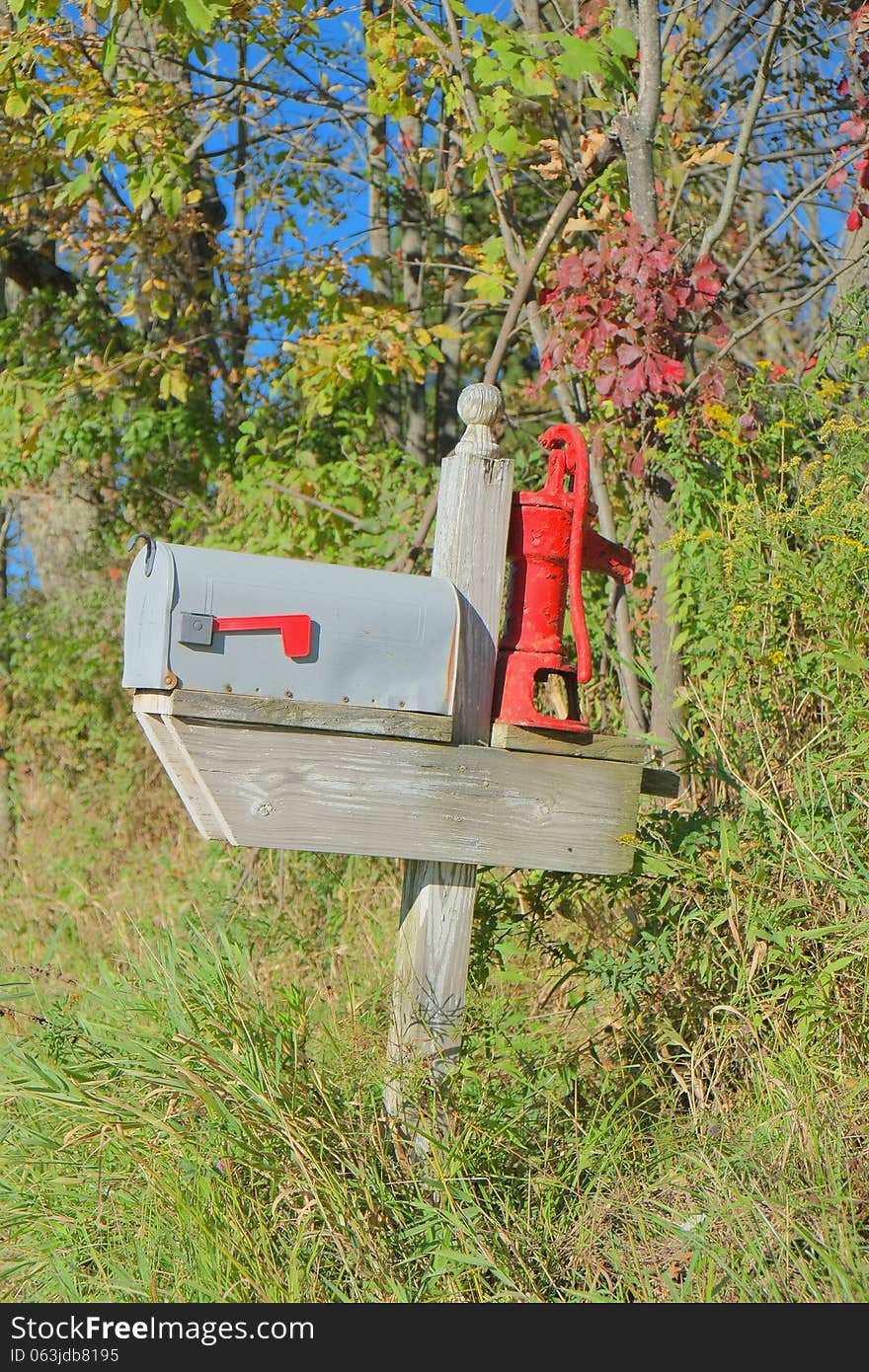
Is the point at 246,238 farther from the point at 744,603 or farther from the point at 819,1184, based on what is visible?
the point at 819,1184

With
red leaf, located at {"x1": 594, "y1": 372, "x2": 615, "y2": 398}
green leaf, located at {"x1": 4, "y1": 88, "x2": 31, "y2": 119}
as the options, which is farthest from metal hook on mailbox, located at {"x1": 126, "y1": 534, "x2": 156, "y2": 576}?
green leaf, located at {"x1": 4, "y1": 88, "x2": 31, "y2": 119}

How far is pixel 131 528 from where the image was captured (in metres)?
7.03

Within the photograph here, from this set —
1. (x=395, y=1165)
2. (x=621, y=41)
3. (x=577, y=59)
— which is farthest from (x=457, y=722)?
(x=621, y=41)

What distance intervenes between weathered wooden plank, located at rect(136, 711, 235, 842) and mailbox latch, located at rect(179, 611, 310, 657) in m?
0.17

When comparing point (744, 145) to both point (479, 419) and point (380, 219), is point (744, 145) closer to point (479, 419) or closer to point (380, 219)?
point (479, 419)

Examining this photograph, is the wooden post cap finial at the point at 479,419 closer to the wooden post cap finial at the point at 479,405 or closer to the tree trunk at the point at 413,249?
the wooden post cap finial at the point at 479,405

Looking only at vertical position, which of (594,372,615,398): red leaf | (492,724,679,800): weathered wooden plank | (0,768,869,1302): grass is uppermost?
(594,372,615,398): red leaf

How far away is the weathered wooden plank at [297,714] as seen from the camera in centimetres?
229

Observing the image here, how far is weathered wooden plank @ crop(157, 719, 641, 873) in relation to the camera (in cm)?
235

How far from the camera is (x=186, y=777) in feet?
8.00

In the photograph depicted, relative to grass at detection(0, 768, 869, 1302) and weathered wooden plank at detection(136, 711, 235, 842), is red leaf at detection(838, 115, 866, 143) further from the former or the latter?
weathered wooden plank at detection(136, 711, 235, 842)

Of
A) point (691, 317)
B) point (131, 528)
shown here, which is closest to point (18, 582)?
point (131, 528)

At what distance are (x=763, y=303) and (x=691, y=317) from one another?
479 cm

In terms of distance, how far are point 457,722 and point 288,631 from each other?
43 cm
